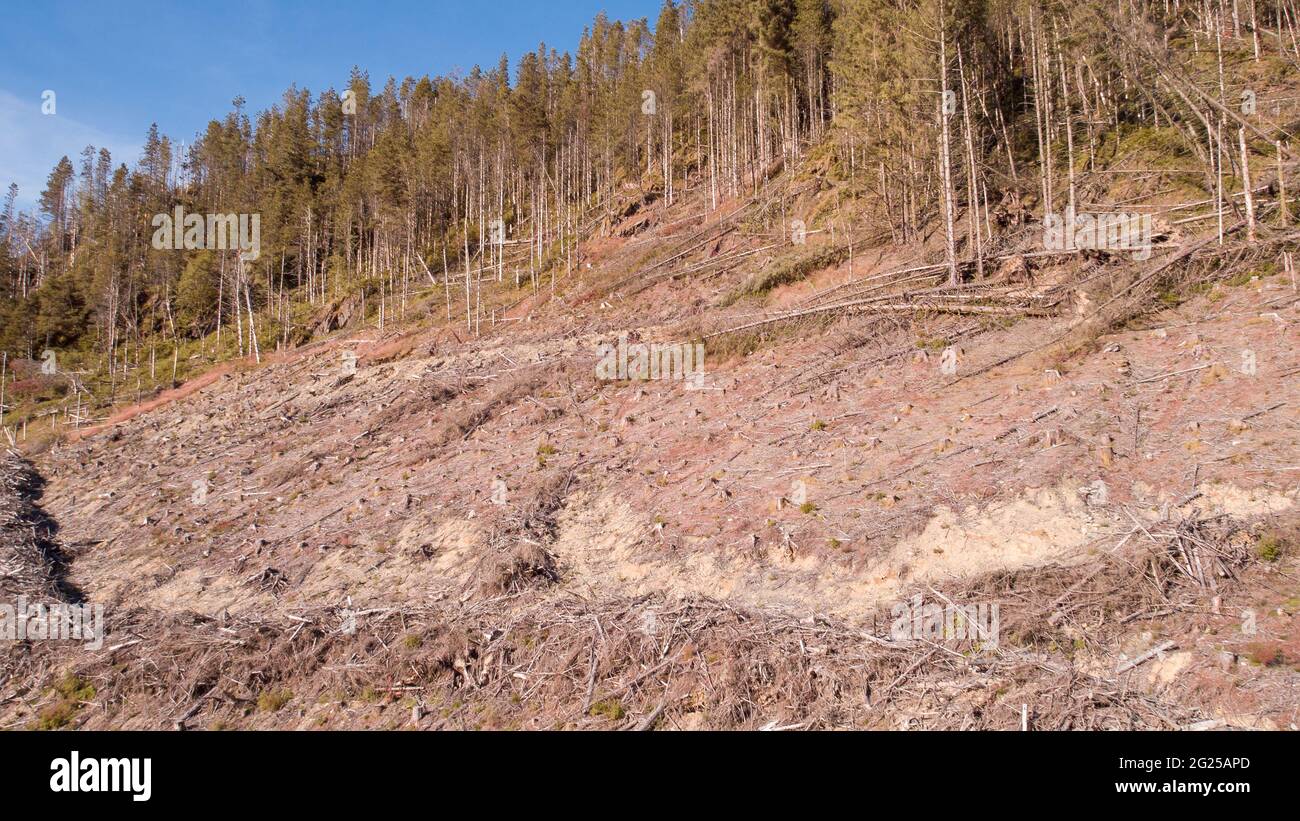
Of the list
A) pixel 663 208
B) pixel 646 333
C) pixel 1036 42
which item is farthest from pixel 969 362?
pixel 663 208

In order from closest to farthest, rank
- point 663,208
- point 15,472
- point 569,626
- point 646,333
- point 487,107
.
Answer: point 569,626 → point 646,333 → point 15,472 → point 663,208 → point 487,107

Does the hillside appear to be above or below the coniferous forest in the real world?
below

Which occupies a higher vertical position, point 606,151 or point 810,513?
point 606,151

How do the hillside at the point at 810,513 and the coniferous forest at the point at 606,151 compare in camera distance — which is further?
the coniferous forest at the point at 606,151

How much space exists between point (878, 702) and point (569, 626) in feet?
13.1

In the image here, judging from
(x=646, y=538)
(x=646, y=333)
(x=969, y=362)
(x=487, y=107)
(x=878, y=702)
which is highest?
(x=487, y=107)

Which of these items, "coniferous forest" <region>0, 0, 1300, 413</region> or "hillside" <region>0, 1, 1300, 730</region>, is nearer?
"hillside" <region>0, 1, 1300, 730</region>

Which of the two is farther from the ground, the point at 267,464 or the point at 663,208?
the point at 663,208

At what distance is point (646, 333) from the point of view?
2333cm

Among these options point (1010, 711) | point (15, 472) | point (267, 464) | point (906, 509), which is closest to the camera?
point (1010, 711)

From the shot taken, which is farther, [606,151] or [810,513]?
[606,151]

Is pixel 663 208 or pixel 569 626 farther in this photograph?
pixel 663 208

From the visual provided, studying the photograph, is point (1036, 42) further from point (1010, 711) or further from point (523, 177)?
point (523, 177)

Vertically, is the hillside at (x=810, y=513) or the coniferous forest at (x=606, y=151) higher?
the coniferous forest at (x=606, y=151)
